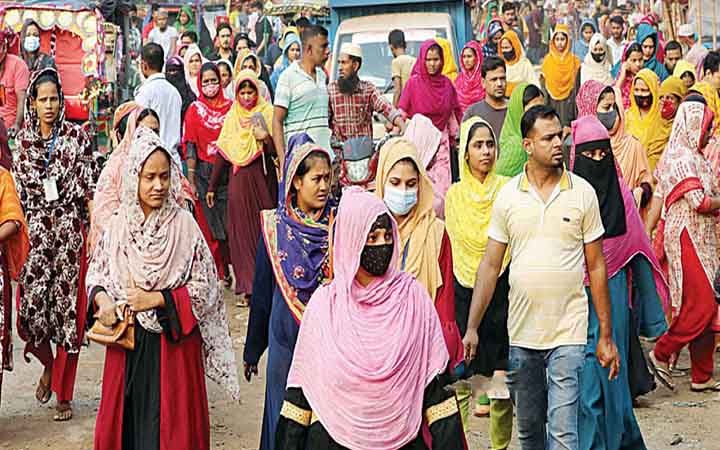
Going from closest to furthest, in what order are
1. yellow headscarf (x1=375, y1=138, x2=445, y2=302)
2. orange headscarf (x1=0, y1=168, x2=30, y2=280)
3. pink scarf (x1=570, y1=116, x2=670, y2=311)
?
1. yellow headscarf (x1=375, y1=138, x2=445, y2=302)
2. pink scarf (x1=570, y1=116, x2=670, y2=311)
3. orange headscarf (x1=0, y1=168, x2=30, y2=280)

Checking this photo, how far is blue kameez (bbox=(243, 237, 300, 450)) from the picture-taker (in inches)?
219

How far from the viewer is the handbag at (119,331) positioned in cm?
573

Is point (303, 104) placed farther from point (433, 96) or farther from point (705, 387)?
point (705, 387)

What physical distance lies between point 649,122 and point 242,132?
3.13m

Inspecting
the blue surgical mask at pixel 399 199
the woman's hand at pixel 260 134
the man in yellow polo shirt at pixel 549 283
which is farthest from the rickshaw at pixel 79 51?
the man in yellow polo shirt at pixel 549 283

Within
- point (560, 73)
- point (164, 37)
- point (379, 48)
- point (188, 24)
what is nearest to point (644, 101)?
point (379, 48)

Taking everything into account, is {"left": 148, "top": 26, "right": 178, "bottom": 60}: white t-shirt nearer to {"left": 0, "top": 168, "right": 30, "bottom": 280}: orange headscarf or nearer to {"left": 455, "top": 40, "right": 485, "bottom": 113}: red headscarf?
{"left": 455, "top": 40, "right": 485, "bottom": 113}: red headscarf

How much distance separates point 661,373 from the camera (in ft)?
26.6

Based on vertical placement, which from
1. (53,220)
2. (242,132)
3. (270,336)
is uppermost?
(242,132)

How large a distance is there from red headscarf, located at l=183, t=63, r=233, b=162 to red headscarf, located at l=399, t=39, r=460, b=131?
151 cm

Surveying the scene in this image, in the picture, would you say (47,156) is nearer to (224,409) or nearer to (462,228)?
(224,409)

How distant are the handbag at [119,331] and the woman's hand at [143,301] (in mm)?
33

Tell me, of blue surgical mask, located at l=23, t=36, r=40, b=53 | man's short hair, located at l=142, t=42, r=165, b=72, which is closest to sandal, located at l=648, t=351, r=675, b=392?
man's short hair, located at l=142, t=42, r=165, b=72

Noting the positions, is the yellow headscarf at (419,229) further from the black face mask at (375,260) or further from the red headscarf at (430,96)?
the red headscarf at (430,96)
